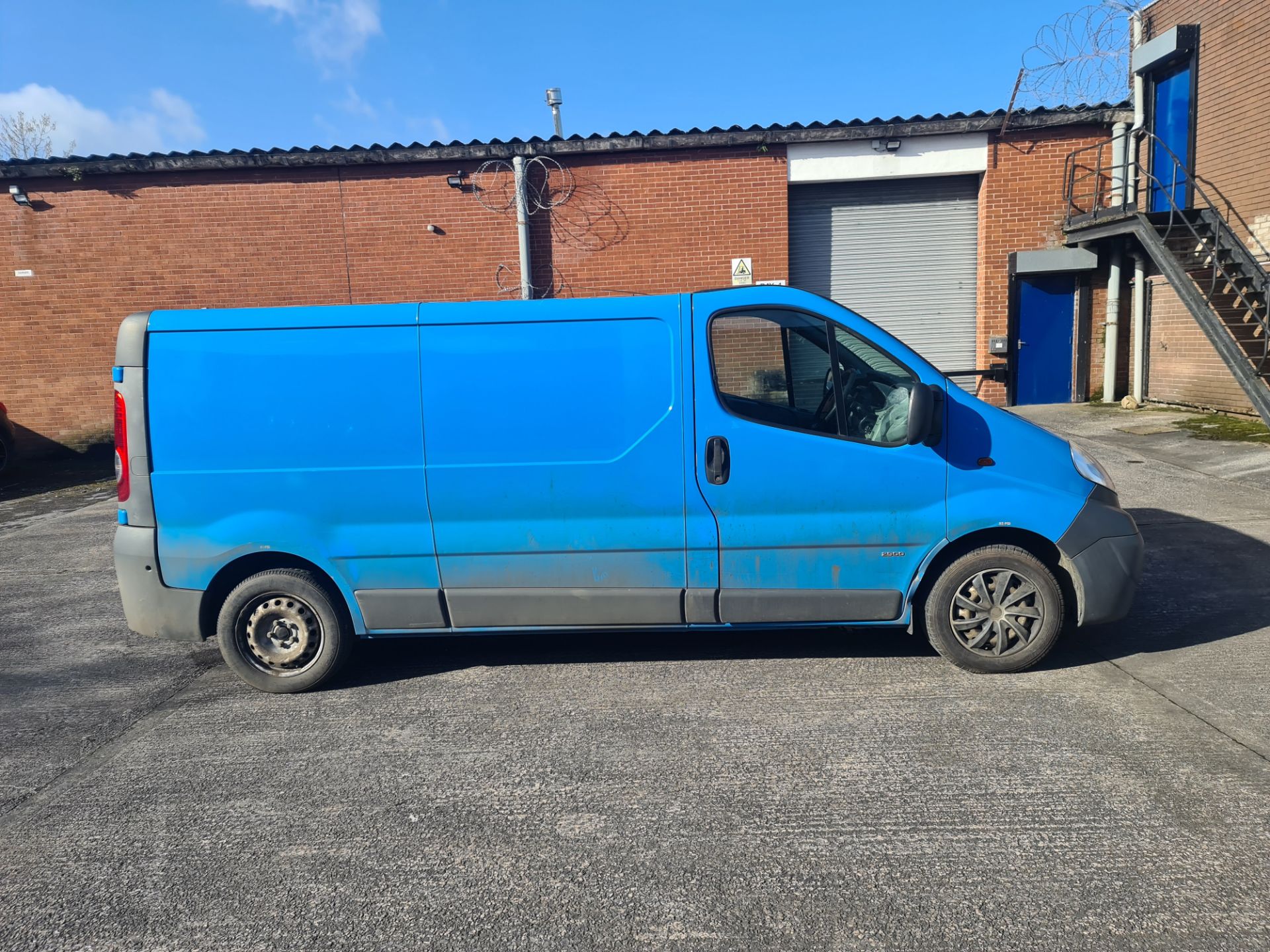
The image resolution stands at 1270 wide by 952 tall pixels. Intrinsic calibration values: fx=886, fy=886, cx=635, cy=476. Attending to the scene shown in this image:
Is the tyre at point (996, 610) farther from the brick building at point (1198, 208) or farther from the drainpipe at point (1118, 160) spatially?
the drainpipe at point (1118, 160)

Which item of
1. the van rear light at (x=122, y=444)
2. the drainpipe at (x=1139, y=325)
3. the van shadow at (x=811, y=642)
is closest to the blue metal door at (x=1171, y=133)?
the drainpipe at (x=1139, y=325)

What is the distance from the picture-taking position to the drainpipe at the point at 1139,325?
47.1ft

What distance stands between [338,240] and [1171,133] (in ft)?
44.6

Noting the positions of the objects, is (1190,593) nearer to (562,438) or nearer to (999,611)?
(999,611)

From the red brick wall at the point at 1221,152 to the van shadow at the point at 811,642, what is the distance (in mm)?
7904

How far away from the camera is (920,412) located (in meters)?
4.32

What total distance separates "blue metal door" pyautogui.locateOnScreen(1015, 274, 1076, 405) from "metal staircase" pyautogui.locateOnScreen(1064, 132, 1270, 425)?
861 millimetres

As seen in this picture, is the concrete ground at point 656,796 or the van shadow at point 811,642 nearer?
the concrete ground at point 656,796

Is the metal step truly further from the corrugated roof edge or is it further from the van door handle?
the van door handle

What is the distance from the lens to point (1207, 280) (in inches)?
A: 478

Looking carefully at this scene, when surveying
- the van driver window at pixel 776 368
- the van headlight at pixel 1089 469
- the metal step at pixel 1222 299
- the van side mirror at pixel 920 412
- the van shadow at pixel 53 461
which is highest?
the metal step at pixel 1222 299

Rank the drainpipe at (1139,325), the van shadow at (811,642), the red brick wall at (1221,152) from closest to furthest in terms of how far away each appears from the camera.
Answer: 1. the van shadow at (811,642)
2. the red brick wall at (1221,152)
3. the drainpipe at (1139,325)

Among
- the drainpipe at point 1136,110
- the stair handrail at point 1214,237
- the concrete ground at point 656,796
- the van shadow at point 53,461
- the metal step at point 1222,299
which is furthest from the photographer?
the drainpipe at point 1136,110

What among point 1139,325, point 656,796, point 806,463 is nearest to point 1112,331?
point 1139,325
